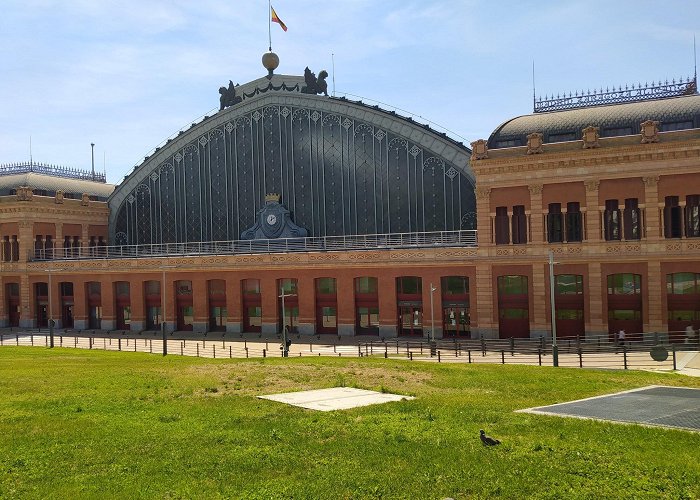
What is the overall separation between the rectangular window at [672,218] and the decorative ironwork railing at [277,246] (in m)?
16.0

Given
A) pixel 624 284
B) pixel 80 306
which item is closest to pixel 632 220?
pixel 624 284

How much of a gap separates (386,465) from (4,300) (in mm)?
83135

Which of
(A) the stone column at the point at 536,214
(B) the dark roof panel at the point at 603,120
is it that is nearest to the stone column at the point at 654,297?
(A) the stone column at the point at 536,214

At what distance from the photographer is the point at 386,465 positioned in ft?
56.5

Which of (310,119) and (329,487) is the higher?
(310,119)

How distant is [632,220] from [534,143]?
987cm

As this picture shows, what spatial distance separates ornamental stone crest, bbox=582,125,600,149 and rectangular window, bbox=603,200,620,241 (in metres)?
4.62

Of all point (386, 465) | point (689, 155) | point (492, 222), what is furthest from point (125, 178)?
point (386, 465)

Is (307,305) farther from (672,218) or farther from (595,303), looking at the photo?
(672,218)

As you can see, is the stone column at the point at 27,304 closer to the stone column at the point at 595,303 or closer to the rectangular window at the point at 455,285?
the rectangular window at the point at 455,285

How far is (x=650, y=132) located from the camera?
176 ft

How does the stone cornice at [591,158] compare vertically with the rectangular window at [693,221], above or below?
above

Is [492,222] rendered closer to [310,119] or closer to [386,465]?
[310,119]

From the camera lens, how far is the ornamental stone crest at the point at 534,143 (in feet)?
188
